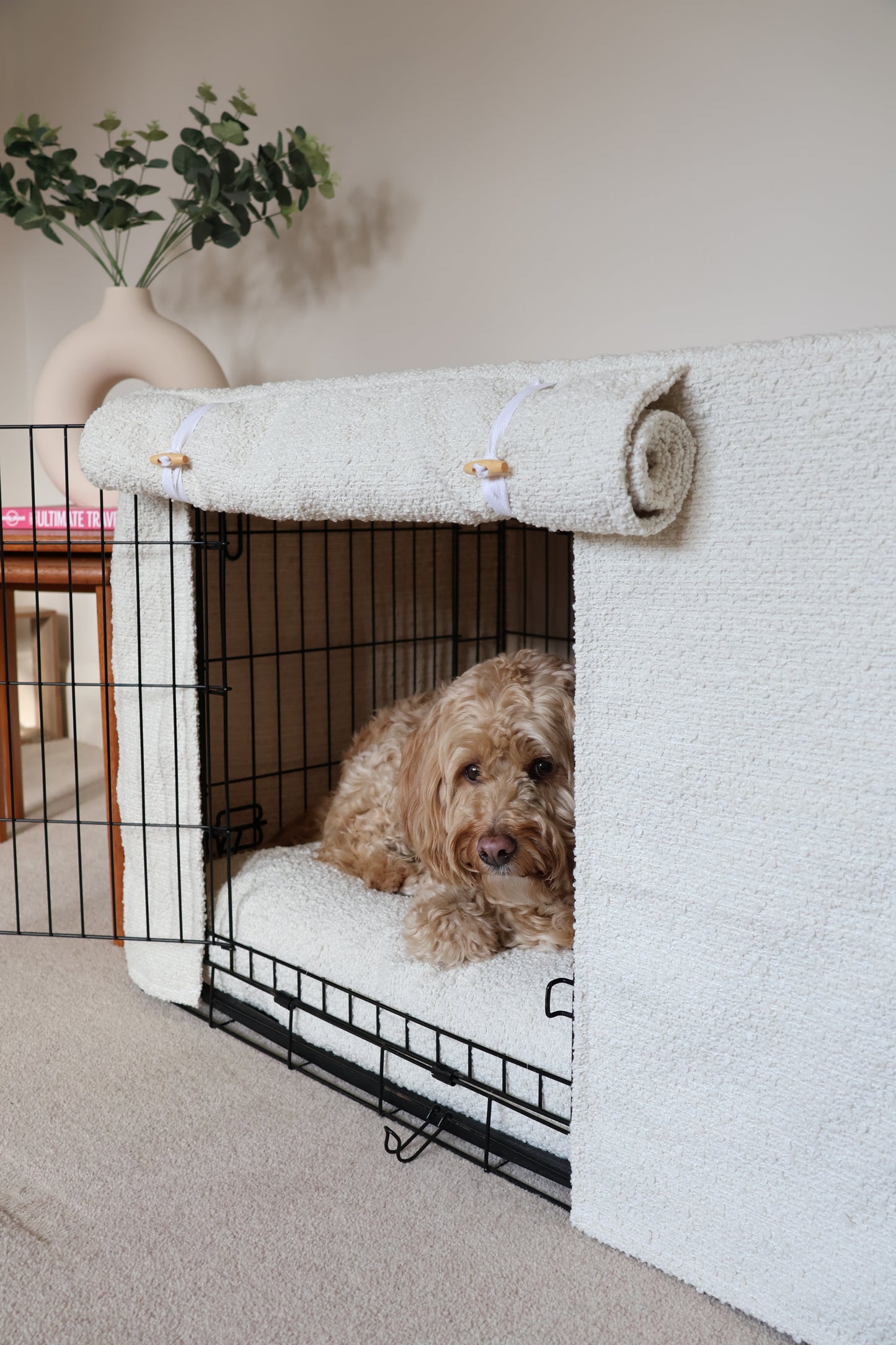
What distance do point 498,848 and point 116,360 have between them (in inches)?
69.2

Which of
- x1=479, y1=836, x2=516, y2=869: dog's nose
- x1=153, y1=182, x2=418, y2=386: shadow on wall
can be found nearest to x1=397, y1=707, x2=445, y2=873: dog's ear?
x1=479, y1=836, x2=516, y2=869: dog's nose

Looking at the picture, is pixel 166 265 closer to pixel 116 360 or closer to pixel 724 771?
pixel 116 360

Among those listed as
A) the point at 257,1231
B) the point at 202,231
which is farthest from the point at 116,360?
the point at 257,1231

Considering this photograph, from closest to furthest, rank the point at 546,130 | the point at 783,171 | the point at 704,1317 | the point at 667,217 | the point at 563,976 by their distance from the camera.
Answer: the point at 704,1317
the point at 563,976
the point at 783,171
the point at 667,217
the point at 546,130

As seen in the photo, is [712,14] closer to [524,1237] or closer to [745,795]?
[745,795]

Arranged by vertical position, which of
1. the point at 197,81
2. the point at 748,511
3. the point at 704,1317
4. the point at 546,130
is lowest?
the point at 704,1317

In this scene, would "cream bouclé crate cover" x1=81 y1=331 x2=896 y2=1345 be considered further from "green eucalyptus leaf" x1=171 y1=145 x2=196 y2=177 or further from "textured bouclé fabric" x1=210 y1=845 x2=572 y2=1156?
"green eucalyptus leaf" x1=171 y1=145 x2=196 y2=177

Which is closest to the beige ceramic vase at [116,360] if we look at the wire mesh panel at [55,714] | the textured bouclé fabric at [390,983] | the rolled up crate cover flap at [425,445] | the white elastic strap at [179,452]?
the wire mesh panel at [55,714]

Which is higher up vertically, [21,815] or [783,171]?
[783,171]

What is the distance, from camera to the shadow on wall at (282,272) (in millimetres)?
3031

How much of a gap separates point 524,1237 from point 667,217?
205cm

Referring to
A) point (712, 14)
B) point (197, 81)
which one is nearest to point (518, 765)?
point (712, 14)

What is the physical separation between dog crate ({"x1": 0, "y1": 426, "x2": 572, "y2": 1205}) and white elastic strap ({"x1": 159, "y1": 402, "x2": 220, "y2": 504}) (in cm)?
16

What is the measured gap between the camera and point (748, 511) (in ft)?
3.79
